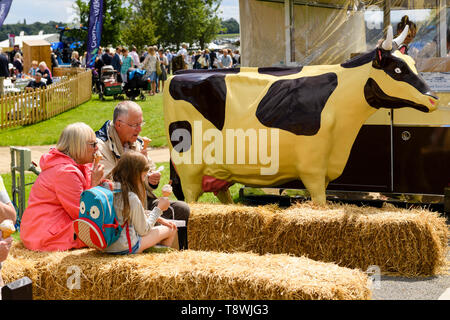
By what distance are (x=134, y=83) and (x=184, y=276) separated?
17.3m

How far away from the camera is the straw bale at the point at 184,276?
13.2ft

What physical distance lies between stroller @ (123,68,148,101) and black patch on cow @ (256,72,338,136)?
14.3m

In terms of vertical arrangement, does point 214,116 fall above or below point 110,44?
below

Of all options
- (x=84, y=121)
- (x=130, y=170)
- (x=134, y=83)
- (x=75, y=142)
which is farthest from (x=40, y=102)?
(x=130, y=170)

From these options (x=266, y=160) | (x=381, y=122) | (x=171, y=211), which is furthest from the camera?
(x=381, y=122)

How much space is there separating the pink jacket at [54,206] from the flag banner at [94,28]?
1968 centimetres

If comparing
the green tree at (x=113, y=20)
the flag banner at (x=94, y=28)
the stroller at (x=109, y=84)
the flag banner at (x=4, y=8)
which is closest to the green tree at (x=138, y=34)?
the green tree at (x=113, y=20)

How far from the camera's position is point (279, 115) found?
7.16 metres

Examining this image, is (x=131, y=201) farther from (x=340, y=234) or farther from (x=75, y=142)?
(x=340, y=234)

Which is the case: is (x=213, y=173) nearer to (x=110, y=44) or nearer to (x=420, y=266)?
(x=420, y=266)
